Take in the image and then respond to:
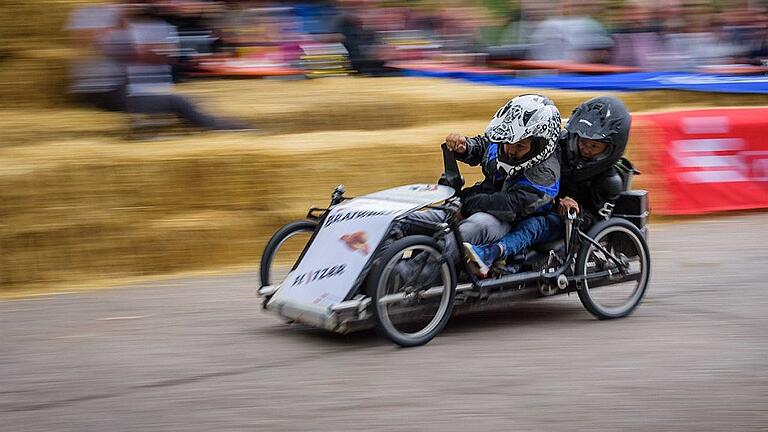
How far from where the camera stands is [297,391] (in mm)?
5059

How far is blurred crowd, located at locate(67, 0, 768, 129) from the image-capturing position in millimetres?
9172

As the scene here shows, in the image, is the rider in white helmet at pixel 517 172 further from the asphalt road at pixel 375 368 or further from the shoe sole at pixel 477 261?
the asphalt road at pixel 375 368

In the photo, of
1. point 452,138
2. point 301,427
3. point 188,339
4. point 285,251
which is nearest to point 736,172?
point 452,138

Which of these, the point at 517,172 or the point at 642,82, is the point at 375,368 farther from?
the point at 642,82

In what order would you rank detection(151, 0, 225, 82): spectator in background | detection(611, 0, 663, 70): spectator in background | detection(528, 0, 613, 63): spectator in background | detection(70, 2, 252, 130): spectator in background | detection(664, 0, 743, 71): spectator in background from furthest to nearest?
1. detection(664, 0, 743, 71): spectator in background
2. detection(611, 0, 663, 70): spectator in background
3. detection(528, 0, 613, 63): spectator in background
4. detection(151, 0, 225, 82): spectator in background
5. detection(70, 2, 252, 130): spectator in background

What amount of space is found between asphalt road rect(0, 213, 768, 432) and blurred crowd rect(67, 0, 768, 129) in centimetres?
256

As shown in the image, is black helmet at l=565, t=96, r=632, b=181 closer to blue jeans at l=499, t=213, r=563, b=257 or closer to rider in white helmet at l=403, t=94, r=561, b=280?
rider in white helmet at l=403, t=94, r=561, b=280

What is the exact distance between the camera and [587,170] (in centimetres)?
668

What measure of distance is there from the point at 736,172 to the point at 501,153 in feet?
17.3

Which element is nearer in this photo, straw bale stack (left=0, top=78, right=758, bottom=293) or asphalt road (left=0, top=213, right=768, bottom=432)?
asphalt road (left=0, top=213, right=768, bottom=432)

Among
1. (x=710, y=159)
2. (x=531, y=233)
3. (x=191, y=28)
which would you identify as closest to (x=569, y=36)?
(x=710, y=159)

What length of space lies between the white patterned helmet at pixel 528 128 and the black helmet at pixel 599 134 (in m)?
0.32

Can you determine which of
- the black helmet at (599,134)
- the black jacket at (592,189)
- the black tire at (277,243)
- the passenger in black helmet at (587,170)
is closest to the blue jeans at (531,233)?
the passenger in black helmet at (587,170)

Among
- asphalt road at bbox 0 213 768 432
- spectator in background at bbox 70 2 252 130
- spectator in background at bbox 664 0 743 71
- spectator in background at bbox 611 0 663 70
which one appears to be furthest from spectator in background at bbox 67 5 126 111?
spectator in background at bbox 664 0 743 71
